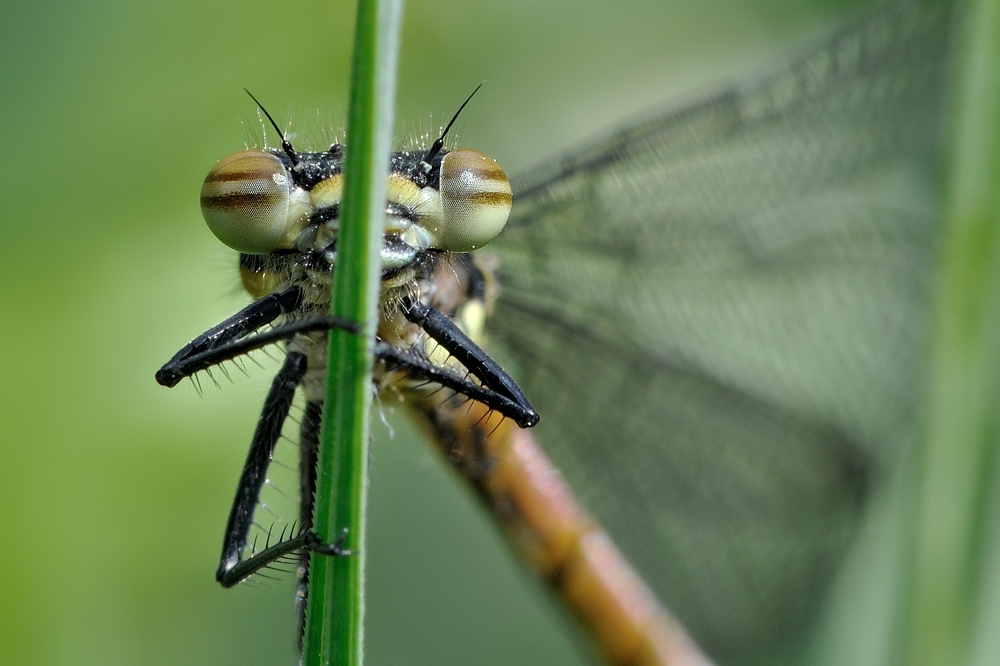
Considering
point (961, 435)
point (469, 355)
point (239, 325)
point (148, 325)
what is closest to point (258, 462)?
point (239, 325)

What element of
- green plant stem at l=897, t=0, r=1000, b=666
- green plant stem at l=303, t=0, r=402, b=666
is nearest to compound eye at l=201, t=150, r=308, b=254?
green plant stem at l=303, t=0, r=402, b=666

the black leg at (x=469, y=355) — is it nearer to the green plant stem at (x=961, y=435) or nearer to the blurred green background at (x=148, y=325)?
the blurred green background at (x=148, y=325)

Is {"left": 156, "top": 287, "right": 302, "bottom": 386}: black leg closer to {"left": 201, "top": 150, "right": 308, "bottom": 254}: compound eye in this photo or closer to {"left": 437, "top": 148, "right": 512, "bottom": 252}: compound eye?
{"left": 201, "top": 150, "right": 308, "bottom": 254}: compound eye

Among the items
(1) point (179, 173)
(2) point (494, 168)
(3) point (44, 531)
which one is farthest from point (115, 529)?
(2) point (494, 168)

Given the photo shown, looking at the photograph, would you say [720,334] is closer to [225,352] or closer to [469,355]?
[469,355]

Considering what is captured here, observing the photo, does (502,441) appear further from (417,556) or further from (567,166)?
(567,166)

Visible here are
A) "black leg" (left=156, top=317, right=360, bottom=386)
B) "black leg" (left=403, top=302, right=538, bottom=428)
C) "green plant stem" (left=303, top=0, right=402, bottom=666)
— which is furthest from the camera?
"black leg" (left=403, top=302, right=538, bottom=428)

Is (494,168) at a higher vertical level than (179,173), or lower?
lower
